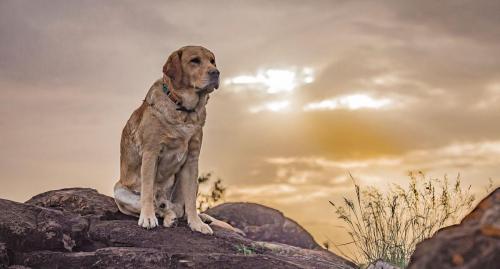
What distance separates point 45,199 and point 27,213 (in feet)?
10.1

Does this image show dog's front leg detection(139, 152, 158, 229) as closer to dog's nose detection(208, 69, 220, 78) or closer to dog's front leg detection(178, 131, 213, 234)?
dog's front leg detection(178, 131, 213, 234)

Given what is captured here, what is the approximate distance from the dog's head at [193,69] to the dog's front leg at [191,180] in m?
0.72

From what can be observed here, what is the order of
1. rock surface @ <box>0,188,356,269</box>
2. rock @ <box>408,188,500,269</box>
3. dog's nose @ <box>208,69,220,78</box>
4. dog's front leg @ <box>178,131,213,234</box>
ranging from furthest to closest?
dog's front leg @ <box>178,131,213,234</box> → dog's nose @ <box>208,69,220,78</box> → rock surface @ <box>0,188,356,269</box> → rock @ <box>408,188,500,269</box>

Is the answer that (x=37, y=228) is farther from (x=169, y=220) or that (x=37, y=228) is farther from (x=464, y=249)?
(x=464, y=249)

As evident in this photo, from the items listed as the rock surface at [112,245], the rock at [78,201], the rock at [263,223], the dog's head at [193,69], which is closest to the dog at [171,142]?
the dog's head at [193,69]

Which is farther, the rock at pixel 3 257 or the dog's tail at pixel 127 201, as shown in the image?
the dog's tail at pixel 127 201

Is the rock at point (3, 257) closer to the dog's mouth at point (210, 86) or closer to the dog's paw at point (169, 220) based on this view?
the dog's paw at point (169, 220)

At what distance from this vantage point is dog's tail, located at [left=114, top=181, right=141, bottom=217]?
9469 millimetres

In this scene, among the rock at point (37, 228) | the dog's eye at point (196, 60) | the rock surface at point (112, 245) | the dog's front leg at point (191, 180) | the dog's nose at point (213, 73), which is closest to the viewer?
the rock surface at point (112, 245)

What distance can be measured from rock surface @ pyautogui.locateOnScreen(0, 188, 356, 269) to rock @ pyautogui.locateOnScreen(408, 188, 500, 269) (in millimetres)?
4849

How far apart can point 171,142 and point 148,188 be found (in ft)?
2.10

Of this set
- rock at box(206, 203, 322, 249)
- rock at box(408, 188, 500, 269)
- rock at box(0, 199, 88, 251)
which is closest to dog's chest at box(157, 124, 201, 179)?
rock at box(0, 199, 88, 251)

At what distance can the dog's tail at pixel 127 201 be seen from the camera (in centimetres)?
947

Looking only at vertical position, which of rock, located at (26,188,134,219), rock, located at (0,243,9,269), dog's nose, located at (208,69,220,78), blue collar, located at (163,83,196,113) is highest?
dog's nose, located at (208,69,220,78)
